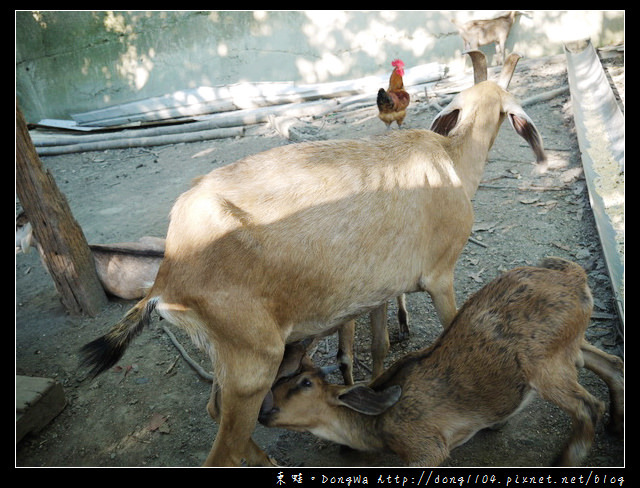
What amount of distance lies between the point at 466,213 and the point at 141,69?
10.9 metres

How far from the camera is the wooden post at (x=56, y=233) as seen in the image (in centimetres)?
454

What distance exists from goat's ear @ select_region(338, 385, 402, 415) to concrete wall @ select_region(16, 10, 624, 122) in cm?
1047

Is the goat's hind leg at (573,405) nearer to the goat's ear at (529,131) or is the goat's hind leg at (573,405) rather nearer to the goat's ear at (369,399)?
the goat's ear at (369,399)

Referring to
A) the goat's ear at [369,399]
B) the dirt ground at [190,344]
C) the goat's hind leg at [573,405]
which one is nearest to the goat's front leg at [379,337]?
the dirt ground at [190,344]

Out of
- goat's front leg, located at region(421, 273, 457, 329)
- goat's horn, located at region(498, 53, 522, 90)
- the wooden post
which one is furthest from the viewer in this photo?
goat's horn, located at region(498, 53, 522, 90)

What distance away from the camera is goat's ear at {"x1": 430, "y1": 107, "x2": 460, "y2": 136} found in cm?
470

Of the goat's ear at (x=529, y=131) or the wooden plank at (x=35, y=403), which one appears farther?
the goat's ear at (x=529, y=131)

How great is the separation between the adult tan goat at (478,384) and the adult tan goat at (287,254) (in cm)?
33

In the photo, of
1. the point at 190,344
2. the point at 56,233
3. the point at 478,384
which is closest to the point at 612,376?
the point at 478,384

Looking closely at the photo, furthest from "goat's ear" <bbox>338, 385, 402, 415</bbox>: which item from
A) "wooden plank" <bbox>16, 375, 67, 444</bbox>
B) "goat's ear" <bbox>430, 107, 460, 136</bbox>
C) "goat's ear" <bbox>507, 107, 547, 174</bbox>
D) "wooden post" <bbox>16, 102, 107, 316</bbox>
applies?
"wooden post" <bbox>16, 102, 107, 316</bbox>

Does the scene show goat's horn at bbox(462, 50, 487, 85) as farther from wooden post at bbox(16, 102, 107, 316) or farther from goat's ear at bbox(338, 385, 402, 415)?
wooden post at bbox(16, 102, 107, 316)

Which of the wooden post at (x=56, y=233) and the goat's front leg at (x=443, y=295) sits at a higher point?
the wooden post at (x=56, y=233)

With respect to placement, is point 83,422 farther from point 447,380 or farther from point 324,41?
point 324,41

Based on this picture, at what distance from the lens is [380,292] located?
3439 mm
